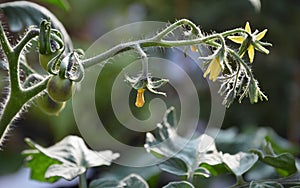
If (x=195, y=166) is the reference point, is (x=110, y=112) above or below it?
above

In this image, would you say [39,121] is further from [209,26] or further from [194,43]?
[194,43]

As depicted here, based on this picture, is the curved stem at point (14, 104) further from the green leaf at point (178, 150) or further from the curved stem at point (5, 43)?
the green leaf at point (178, 150)

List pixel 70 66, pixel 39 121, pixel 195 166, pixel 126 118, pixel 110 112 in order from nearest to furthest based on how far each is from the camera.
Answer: pixel 70 66 < pixel 195 166 < pixel 126 118 < pixel 110 112 < pixel 39 121

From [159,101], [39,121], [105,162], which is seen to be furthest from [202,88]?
[105,162]

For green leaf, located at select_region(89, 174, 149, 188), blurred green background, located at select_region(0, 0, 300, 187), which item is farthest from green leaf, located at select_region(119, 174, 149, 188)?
blurred green background, located at select_region(0, 0, 300, 187)

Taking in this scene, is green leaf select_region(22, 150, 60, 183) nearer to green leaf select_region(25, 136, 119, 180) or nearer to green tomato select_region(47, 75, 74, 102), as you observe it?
green leaf select_region(25, 136, 119, 180)

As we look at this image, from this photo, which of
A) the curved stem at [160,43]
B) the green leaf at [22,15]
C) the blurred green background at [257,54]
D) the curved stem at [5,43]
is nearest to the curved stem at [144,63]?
the curved stem at [160,43]
